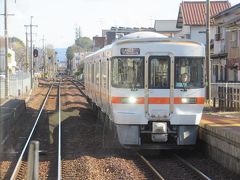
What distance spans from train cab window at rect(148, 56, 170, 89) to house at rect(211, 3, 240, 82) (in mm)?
16995

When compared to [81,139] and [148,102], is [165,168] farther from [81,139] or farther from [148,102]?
[81,139]

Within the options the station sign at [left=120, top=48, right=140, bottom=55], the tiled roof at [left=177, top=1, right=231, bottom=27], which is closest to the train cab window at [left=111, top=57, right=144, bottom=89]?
the station sign at [left=120, top=48, right=140, bottom=55]

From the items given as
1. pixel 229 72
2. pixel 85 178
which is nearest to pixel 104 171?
pixel 85 178

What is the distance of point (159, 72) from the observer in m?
13.3

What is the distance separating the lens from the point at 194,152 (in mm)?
14164

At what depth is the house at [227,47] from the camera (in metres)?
30.8

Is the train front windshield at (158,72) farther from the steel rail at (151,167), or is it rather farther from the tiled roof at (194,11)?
the tiled roof at (194,11)

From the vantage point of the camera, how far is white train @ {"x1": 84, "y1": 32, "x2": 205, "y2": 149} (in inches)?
519

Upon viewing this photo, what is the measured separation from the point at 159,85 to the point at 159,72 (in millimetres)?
332

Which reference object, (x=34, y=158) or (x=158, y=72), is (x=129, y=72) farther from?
(x=34, y=158)

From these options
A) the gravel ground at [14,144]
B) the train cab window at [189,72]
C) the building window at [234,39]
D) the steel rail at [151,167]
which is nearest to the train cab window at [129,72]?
the train cab window at [189,72]

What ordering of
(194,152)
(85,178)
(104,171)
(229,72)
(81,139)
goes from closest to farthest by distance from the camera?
Result: (85,178), (104,171), (194,152), (81,139), (229,72)

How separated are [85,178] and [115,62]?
12.7 feet

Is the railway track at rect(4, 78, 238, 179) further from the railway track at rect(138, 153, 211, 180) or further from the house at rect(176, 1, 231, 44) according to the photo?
the house at rect(176, 1, 231, 44)
